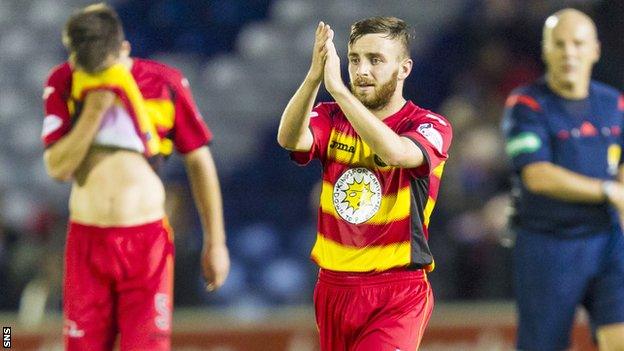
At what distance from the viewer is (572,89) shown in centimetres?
595

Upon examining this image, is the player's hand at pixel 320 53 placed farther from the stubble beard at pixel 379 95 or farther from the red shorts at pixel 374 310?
the red shorts at pixel 374 310

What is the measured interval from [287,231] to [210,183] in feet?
12.7

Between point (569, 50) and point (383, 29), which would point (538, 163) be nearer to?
point (569, 50)

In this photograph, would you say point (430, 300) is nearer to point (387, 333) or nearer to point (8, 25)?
point (387, 333)

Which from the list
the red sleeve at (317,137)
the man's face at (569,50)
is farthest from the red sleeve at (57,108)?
the man's face at (569,50)

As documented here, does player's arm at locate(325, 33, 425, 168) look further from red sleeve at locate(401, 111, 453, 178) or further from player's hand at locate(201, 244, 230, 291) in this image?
player's hand at locate(201, 244, 230, 291)

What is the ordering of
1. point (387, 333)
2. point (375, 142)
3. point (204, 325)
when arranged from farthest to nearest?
point (204, 325)
point (387, 333)
point (375, 142)

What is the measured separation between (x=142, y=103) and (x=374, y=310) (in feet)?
4.60

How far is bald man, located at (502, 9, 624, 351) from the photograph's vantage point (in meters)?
5.84

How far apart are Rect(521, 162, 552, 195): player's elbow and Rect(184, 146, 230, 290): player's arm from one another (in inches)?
61.1

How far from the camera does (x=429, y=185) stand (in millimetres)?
4559

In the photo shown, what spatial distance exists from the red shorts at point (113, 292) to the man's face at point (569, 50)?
7.25ft

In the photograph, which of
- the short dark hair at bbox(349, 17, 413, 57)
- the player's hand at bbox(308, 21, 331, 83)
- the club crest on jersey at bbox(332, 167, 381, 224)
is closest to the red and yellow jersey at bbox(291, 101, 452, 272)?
the club crest on jersey at bbox(332, 167, 381, 224)

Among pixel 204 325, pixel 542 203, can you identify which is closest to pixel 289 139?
pixel 542 203
